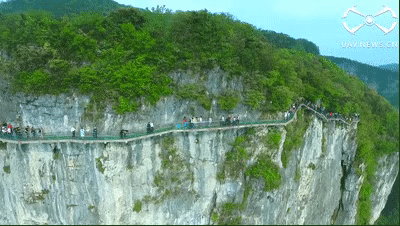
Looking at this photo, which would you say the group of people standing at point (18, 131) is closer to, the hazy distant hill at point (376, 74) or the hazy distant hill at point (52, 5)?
the hazy distant hill at point (52, 5)

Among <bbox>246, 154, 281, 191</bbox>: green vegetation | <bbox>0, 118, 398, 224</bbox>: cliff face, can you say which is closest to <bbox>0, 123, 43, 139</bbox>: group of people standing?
<bbox>0, 118, 398, 224</bbox>: cliff face

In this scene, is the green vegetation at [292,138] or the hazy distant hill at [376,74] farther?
the hazy distant hill at [376,74]

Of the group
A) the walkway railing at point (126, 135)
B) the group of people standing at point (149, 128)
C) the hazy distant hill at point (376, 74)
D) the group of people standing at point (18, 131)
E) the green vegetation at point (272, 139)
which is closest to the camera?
the walkway railing at point (126, 135)

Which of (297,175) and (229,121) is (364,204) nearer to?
(297,175)

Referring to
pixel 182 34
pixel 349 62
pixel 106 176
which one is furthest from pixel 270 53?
pixel 349 62

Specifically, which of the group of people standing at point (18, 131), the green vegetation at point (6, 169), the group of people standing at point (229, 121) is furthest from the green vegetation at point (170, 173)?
the green vegetation at point (6, 169)

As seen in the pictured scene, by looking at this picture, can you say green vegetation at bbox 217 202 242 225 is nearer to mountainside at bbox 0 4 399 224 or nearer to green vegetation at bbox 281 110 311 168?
mountainside at bbox 0 4 399 224
